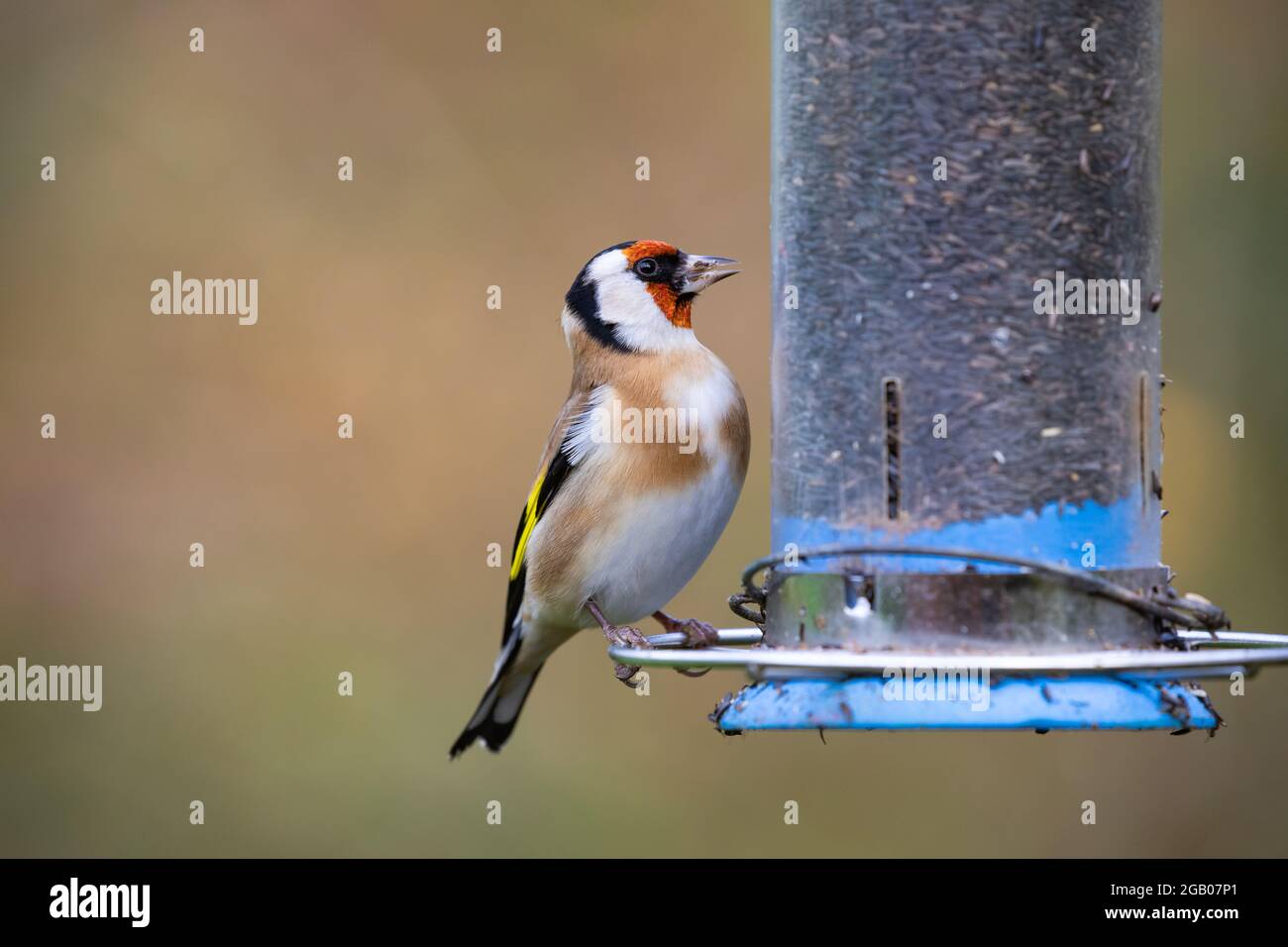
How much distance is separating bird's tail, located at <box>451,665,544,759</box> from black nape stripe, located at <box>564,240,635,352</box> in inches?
68.0

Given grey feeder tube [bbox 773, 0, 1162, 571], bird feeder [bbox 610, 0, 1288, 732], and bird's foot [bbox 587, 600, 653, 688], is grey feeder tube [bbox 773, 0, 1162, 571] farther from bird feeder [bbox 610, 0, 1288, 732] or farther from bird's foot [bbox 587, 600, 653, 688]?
bird's foot [bbox 587, 600, 653, 688]

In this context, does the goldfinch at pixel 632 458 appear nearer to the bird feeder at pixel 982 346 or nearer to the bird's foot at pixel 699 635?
the bird's foot at pixel 699 635

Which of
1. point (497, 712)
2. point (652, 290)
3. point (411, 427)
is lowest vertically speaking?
point (497, 712)

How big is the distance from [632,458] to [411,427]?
18.7 feet

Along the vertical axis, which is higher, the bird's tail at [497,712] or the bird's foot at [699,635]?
the bird's foot at [699,635]

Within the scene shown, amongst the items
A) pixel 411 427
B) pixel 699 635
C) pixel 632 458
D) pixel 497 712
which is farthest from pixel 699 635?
pixel 411 427

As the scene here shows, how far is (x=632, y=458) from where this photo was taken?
689cm

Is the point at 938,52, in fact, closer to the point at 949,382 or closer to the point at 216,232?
the point at 949,382

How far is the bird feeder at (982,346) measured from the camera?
18.2 ft

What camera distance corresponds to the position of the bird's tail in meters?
8.20

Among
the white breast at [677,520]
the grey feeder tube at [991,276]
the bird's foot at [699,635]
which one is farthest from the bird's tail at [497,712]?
the grey feeder tube at [991,276]

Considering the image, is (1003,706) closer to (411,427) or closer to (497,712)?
(497,712)

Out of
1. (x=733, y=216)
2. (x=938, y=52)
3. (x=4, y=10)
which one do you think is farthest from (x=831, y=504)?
(x=4, y=10)

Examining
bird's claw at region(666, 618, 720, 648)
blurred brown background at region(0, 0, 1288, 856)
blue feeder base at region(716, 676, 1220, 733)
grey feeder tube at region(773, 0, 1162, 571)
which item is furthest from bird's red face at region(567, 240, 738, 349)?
blurred brown background at region(0, 0, 1288, 856)
